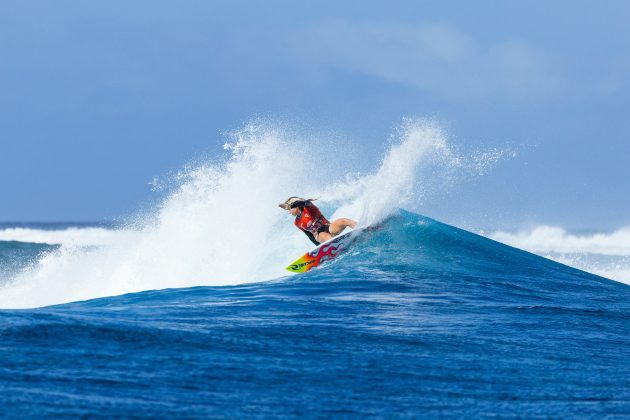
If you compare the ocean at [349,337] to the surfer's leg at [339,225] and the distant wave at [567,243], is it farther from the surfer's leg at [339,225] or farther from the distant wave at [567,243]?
the distant wave at [567,243]

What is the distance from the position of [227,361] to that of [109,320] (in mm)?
1505

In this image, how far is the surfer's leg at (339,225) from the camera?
13164 millimetres

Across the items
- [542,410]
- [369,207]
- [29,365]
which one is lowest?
[542,410]

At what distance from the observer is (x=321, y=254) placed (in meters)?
12.6

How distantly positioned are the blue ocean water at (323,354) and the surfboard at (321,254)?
87.0 inches

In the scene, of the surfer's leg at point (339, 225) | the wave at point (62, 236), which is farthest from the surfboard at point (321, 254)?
the wave at point (62, 236)

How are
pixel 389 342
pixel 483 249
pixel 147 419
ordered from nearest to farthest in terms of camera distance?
pixel 147 419 → pixel 389 342 → pixel 483 249

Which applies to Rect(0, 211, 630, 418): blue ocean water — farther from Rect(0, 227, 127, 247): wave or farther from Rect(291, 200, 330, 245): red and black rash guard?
Rect(0, 227, 127, 247): wave

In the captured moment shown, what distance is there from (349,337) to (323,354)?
2.18ft

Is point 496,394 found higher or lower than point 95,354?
lower

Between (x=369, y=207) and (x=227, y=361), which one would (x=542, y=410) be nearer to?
(x=227, y=361)

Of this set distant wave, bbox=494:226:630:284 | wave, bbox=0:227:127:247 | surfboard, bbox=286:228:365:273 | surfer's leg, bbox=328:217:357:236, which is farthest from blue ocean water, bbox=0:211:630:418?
wave, bbox=0:227:127:247

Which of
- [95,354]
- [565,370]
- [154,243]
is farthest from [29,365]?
[154,243]

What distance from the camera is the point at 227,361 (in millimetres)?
5574
